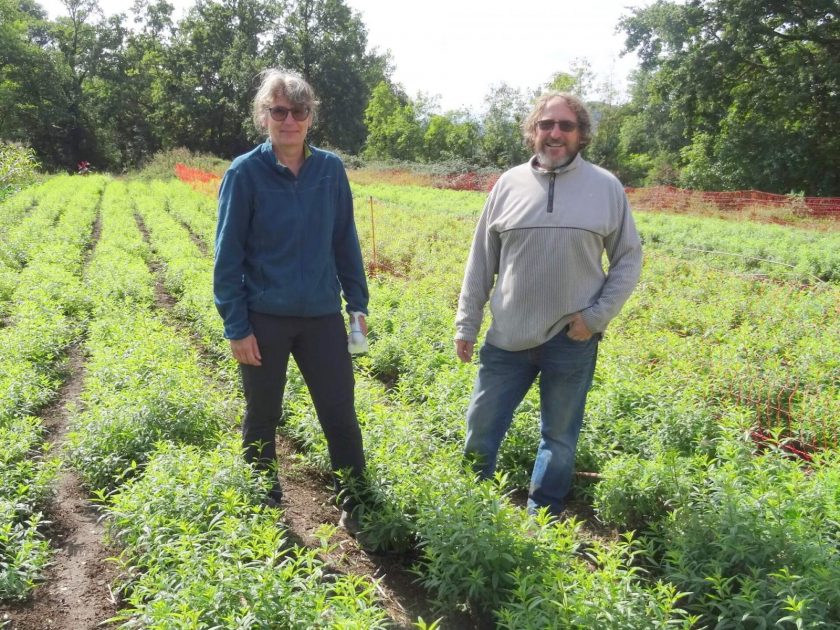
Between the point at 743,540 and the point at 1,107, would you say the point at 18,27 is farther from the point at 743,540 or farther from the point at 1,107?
the point at 743,540

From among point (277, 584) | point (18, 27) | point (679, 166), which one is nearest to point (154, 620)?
point (277, 584)

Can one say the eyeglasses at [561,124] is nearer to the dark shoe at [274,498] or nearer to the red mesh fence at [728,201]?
the dark shoe at [274,498]

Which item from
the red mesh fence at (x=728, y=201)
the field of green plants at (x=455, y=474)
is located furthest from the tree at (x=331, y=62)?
the field of green plants at (x=455, y=474)

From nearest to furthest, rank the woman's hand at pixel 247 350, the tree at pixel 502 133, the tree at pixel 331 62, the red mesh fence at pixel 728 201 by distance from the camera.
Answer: the woman's hand at pixel 247 350
the red mesh fence at pixel 728 201
the tree at pixel 502 133
the tree at pixel 331 62

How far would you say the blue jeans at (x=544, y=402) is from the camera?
311cm

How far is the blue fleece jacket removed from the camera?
9.89 feet

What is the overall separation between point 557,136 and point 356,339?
4.81 feet

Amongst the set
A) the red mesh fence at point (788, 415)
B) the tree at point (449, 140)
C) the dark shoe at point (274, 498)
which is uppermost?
the tree at point (449, 140)

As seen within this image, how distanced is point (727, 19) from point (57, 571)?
31213 mm

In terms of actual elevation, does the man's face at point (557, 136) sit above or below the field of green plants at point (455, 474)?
above

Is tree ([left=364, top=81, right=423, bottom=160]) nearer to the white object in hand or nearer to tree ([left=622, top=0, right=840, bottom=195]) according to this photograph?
tree ([left=622, top=0, right=840, bottom=195])

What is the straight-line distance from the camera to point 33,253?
1114 centimetres

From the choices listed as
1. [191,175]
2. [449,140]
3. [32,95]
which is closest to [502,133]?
[449,140]

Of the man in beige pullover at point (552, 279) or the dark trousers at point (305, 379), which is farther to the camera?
the dark trousers at point (305, 379)
